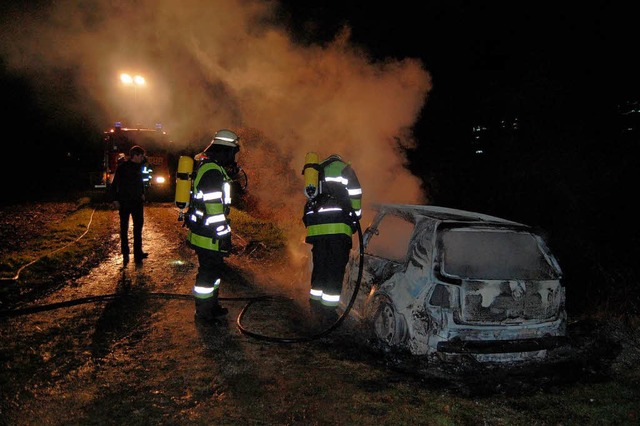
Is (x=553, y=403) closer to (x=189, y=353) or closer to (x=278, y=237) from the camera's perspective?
(x=189, y=353)

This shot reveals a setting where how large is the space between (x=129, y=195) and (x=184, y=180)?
3.28 m

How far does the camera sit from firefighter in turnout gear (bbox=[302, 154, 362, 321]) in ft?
16.7

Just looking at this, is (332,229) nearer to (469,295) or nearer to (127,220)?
(469,295)

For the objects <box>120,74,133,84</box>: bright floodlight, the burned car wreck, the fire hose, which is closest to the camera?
the burned car wreck

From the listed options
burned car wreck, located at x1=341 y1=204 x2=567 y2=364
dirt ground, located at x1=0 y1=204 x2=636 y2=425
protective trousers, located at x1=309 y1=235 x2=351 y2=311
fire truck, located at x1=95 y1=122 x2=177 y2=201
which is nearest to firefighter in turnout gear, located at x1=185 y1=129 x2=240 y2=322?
dirt ground, located at x1=0 y1=204 x2=636 y2=425

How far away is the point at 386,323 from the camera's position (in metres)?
4.38

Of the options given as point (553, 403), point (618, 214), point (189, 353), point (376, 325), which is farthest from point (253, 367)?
point (618, 214)

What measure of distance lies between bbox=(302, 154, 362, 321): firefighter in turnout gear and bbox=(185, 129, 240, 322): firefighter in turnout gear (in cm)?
94

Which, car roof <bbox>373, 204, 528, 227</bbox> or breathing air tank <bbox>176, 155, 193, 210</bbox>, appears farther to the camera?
breathing air tank <bbox>176, 155, 193, 210</bbox>

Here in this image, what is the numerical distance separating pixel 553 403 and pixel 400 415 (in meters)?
1.22

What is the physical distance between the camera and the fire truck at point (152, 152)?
18.6 meters

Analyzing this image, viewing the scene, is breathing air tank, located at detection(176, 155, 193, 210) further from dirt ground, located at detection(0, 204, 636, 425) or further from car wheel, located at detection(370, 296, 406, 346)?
car wheel, located at detection(370, 296, 406, 346)

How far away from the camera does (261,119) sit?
37.1 feet

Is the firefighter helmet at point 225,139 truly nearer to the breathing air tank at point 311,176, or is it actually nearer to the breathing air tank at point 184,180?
the breathing air tank at point 184,180
